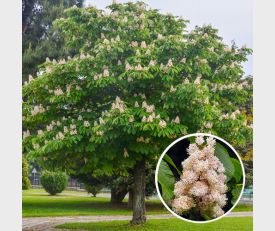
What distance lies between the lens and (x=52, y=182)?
9078mm

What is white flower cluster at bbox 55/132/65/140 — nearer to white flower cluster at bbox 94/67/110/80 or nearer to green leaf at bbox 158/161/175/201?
white flower cluster at bbox 94/67/110/80

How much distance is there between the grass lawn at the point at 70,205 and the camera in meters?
8.55

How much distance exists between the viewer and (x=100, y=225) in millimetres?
8797

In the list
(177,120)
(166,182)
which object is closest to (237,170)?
(166,182)

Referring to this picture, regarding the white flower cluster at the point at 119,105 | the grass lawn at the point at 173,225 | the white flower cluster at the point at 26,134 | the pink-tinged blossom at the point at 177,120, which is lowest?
the grass lawn at the point at 173,225

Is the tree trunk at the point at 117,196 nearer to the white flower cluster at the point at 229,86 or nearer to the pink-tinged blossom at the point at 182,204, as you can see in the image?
the pink-tinged blossom at the point at 182,204

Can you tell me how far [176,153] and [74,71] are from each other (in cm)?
237

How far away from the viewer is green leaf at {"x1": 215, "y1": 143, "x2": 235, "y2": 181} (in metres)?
7.65

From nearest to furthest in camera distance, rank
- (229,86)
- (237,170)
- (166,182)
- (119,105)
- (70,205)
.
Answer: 1. (166,182)
2. (237,170)
3. (119,105)
4. (70,205)
5. (229,86)

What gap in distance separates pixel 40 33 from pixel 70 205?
302 centimetres

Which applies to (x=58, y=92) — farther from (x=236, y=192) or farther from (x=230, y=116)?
(x=236, y=192)

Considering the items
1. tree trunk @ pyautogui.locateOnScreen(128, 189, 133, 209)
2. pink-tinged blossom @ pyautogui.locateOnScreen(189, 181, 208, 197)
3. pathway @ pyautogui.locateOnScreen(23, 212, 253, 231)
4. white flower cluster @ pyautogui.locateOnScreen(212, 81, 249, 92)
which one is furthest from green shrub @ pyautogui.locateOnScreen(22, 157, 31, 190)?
white flower cluster @ pyautogui.locateOnScreen(212, 81, 249, 92)

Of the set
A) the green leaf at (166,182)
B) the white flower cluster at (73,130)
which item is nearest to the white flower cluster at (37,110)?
the white flower cluster at (73,130)

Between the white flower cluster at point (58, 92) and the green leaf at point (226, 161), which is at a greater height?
the white flower cluster at point (58, 92)
